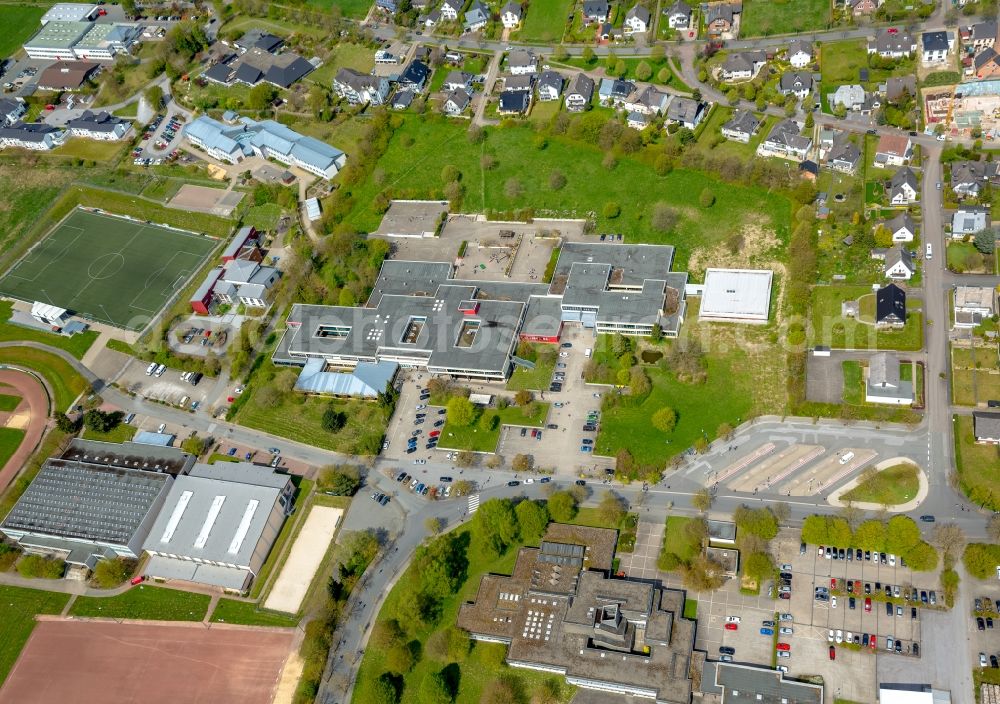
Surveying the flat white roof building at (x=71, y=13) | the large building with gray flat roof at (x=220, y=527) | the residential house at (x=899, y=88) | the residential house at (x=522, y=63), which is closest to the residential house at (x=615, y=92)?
the residential house at (x=522, y=63)

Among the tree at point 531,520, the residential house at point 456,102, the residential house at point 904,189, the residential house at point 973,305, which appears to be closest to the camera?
the tree at point 531,520

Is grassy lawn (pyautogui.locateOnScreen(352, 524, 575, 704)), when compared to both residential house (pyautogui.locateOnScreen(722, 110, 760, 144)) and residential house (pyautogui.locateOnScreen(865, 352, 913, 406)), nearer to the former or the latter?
residential house (pyautogui.locateOnScreen(865, 352, 913, 406))

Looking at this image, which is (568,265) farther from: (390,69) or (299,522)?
(390,69)

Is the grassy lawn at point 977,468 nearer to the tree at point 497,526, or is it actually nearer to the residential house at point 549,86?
the tree at point 497,526

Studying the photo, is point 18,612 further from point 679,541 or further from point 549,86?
point 549,86

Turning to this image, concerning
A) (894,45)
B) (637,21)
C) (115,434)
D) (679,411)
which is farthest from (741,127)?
(115,434)

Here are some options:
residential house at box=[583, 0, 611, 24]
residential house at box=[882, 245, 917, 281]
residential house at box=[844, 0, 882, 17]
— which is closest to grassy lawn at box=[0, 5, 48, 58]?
residential house at box=[583, 0, 611, 24]
